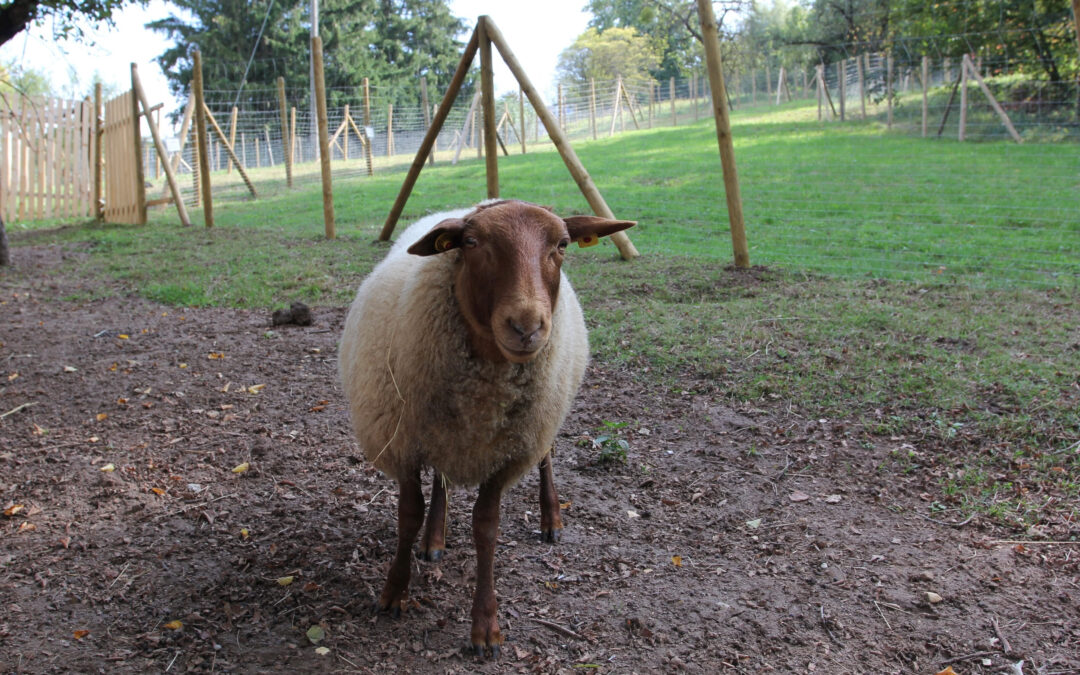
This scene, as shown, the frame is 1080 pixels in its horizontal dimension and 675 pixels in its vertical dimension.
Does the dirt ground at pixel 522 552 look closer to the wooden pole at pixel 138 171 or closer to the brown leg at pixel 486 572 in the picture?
the brown leg at pixel 486 572

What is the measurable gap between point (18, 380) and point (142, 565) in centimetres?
272

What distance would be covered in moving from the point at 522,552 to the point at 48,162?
13.8 m

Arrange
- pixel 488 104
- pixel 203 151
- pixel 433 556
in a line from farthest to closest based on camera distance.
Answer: pixel 203 151 → pixel 488 104 → pixel 433 556

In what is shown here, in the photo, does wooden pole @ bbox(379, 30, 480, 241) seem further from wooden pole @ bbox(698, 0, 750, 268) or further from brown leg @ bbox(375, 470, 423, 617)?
brown leg @ bbox(375, 470, 423, 617)

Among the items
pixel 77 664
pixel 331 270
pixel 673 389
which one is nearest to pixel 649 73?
pixel 331 270

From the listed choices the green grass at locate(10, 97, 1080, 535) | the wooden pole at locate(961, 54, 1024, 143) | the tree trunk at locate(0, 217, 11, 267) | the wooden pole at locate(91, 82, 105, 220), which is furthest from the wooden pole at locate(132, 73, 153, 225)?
the wooden pole at locate(961, 54, 1024, 143)

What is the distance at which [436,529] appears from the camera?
346 cm

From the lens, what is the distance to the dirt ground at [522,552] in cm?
278

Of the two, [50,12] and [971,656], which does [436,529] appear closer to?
[971,656]

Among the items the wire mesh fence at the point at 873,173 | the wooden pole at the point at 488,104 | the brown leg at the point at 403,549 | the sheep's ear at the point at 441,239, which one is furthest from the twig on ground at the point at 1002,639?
the wooden pole at the point at 488,104

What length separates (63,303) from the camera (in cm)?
736

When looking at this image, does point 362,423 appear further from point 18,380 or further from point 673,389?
point 18,380

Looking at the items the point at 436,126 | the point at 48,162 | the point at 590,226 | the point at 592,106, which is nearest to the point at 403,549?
the point at 590,226

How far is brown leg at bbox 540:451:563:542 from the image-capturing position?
3582mm
